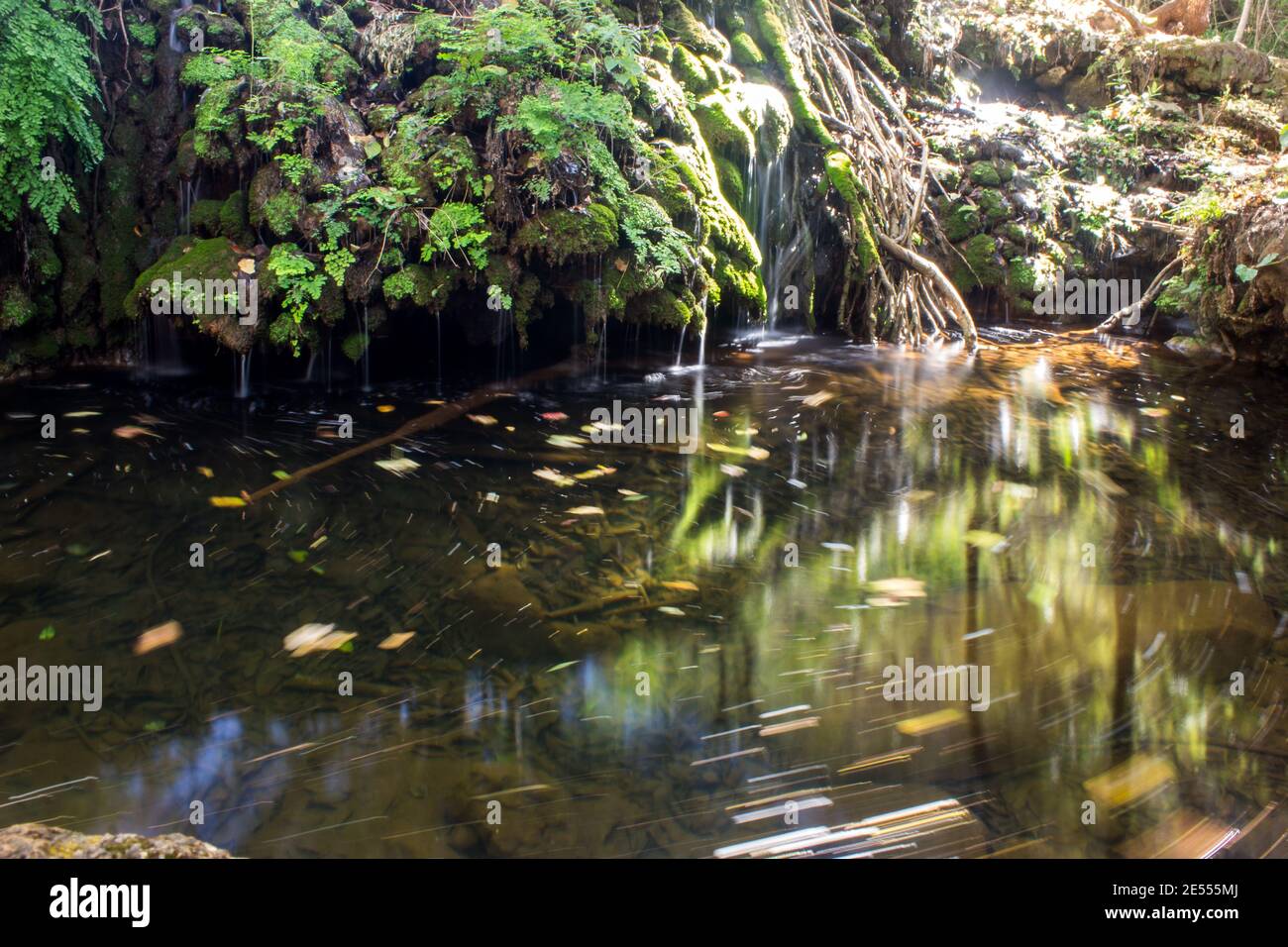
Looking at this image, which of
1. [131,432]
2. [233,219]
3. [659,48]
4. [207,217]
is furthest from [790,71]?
[131,432]

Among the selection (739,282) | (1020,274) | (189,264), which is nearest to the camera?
(189,264)

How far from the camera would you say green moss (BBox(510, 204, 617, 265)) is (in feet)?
25.5

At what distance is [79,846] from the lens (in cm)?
207

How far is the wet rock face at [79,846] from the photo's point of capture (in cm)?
201

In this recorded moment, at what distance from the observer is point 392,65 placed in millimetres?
8352

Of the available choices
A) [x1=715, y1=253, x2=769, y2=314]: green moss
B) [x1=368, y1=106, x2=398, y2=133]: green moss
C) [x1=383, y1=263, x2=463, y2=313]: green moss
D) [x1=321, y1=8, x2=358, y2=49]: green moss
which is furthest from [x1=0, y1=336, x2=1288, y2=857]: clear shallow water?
[x1=321, y1=8, x2=358, y2=49]: green moss

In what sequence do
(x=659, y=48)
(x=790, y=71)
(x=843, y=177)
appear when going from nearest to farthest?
(x=659, y=48) < (x=843, y=177) < (x=790, y=71)

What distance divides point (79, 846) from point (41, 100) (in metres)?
7.21

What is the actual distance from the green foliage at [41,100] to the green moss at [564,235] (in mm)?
3940

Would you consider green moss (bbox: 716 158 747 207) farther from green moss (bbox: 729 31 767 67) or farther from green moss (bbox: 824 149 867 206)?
green moss (bbox: 729 31 767 67)

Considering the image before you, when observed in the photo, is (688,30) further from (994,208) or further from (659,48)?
(994,208)

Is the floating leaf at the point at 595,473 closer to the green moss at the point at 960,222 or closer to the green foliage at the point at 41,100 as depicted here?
the green foliage at the point at 41,100

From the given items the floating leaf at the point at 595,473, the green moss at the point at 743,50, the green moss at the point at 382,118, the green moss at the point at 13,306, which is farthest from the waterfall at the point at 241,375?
the green moss at the point at 743,50

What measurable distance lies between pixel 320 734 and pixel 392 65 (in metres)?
7.35
